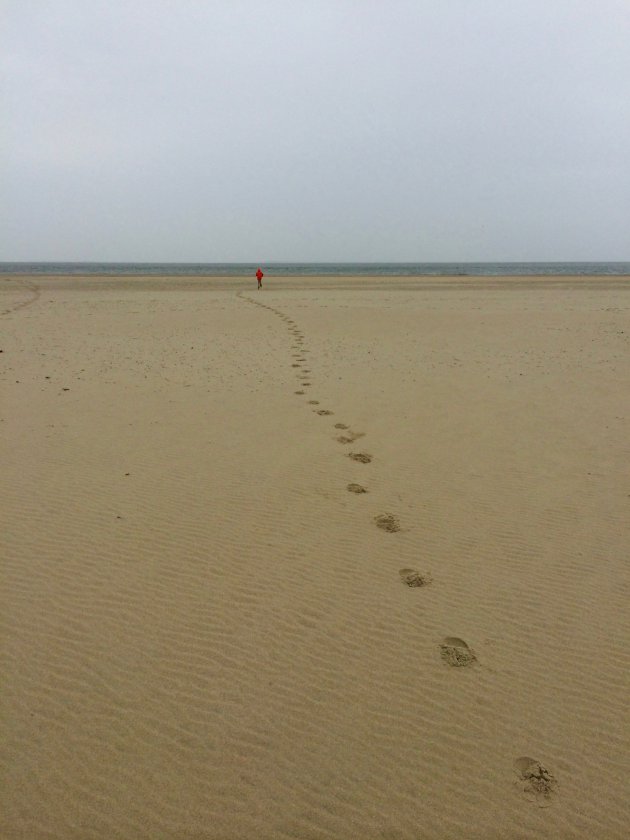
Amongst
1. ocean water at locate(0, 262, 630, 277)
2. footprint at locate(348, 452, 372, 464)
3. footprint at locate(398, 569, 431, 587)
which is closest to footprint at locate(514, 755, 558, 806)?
footprint at locate(398, 569, 431, 587)

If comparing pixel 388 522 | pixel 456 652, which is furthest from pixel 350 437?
pixel 456 652

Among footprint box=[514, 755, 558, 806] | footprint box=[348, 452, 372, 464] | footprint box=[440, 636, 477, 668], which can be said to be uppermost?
footprint box=[348, 452, 372, 464]

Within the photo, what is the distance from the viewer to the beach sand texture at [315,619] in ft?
8.15

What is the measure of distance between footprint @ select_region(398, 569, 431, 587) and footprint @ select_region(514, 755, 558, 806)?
4.72 ft

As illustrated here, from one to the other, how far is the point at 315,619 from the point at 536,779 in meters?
1.49

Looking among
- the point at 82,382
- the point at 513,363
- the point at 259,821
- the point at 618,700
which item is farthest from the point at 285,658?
the point at 513,363

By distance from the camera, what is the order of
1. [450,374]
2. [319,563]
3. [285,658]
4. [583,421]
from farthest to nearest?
[450,374] < [583,421] < [319,563] < [285,658]

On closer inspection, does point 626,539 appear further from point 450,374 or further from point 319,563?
point 450,374

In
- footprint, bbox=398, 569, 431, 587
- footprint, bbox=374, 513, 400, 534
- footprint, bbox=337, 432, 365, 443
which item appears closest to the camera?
footprint, bbox=398, 569, 431, 587

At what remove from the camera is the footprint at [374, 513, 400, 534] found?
4840mm

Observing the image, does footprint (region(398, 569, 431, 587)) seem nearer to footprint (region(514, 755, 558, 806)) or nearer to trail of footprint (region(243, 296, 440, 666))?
trail of footprint (region(243, 296, 440, 666))

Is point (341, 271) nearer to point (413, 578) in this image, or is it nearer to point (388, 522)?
point (388, 522)

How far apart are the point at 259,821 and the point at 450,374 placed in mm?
9099

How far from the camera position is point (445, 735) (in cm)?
279
